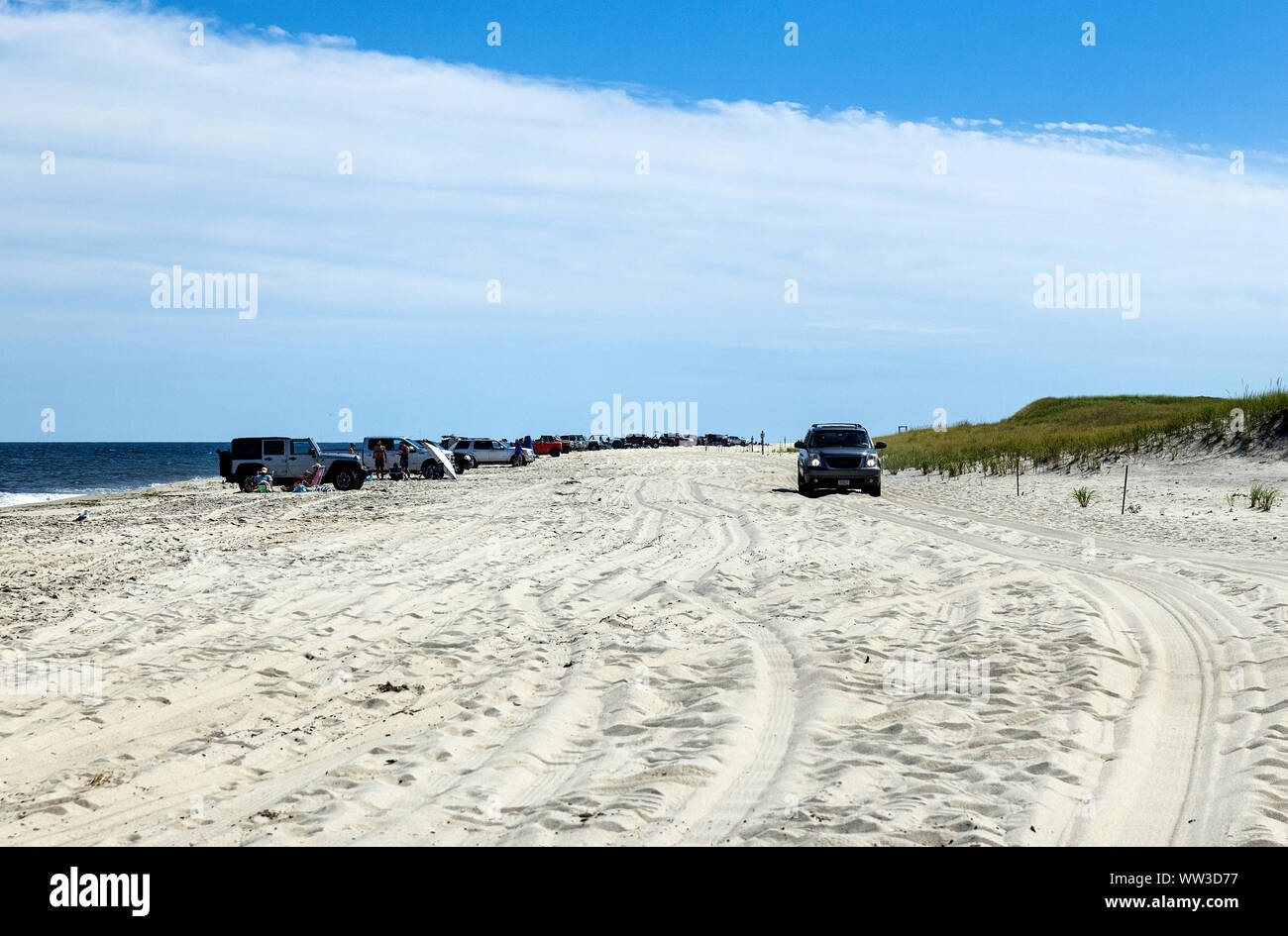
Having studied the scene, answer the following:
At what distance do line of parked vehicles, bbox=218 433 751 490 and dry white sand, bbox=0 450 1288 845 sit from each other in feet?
54.1

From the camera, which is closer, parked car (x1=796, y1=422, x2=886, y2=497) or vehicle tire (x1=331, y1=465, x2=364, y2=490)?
parked car (x1=796, y1=422, x2=886, y2=497)

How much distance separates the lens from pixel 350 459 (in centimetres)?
3288

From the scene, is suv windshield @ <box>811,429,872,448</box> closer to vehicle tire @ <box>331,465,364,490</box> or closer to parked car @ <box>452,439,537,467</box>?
vehicle tire @ <box>331,465,364,490</box>

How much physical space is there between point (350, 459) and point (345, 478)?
76cm

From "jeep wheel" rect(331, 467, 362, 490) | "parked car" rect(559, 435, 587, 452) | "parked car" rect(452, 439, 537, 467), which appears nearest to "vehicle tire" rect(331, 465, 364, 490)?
"jeep wheel" rect(331, 467, 362, 490)

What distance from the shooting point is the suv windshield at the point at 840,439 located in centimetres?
2831

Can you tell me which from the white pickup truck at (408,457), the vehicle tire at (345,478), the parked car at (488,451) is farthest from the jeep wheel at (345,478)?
the parked car at (488,451)

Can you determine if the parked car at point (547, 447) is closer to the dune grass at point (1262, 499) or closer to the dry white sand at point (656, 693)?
the dune grass at point (1262, 499)

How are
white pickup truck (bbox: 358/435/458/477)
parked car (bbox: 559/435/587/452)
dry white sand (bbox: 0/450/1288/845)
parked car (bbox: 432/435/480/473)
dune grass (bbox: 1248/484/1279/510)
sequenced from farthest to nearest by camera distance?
parked car (bbox: 559/435/587/452)
parked car (bbox: 432/435/480/473)
white pickup truck (bbox: 358/435/458/477)
dune grass (bbox: 1248/484/1279/510)
dry white sand (bbox: 0/450/1288/845)

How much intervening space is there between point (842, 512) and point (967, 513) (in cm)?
306

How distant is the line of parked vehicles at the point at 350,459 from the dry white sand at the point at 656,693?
16500 millimetres

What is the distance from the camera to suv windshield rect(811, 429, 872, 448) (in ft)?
92.9
